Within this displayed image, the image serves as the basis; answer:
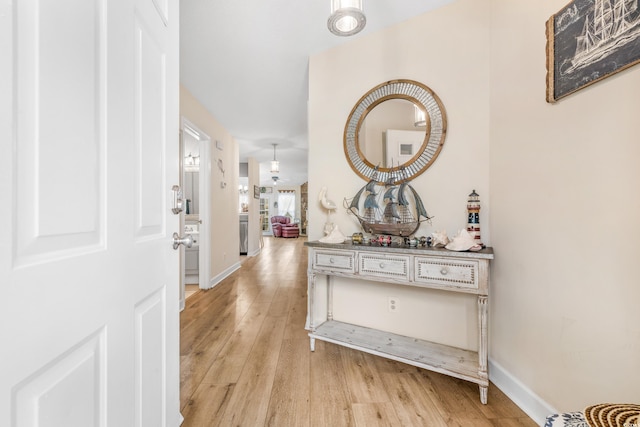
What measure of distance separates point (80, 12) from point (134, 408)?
94cm

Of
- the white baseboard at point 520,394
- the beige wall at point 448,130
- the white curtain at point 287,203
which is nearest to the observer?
the white baseboard at point 520,394

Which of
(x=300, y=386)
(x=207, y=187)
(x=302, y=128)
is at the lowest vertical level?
(x=300, y=386)

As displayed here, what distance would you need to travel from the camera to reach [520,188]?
4.94ft

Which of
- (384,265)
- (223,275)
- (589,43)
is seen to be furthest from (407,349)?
(223,275)

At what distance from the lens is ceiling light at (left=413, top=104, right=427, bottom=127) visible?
6.44 ft

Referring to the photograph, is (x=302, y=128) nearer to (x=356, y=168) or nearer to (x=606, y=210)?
(x=356, y=168)

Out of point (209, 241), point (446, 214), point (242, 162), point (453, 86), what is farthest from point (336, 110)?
point (242, 162)

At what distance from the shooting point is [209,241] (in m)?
3.73

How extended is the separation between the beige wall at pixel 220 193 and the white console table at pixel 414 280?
229 cm

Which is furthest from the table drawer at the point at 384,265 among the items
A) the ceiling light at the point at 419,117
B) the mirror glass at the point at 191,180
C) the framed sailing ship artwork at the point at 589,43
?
the mirror glass at the point at 191,180

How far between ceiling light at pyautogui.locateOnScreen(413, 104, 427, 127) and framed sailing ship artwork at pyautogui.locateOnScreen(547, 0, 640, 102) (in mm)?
730

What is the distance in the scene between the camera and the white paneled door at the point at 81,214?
41cm

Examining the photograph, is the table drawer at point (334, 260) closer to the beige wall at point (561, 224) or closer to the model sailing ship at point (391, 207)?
the model sailing ship at point (391, 207)

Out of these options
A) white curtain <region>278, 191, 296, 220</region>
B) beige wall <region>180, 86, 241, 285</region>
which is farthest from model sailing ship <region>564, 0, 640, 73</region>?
white curtain <region>278, 191, 296, 220</region>
